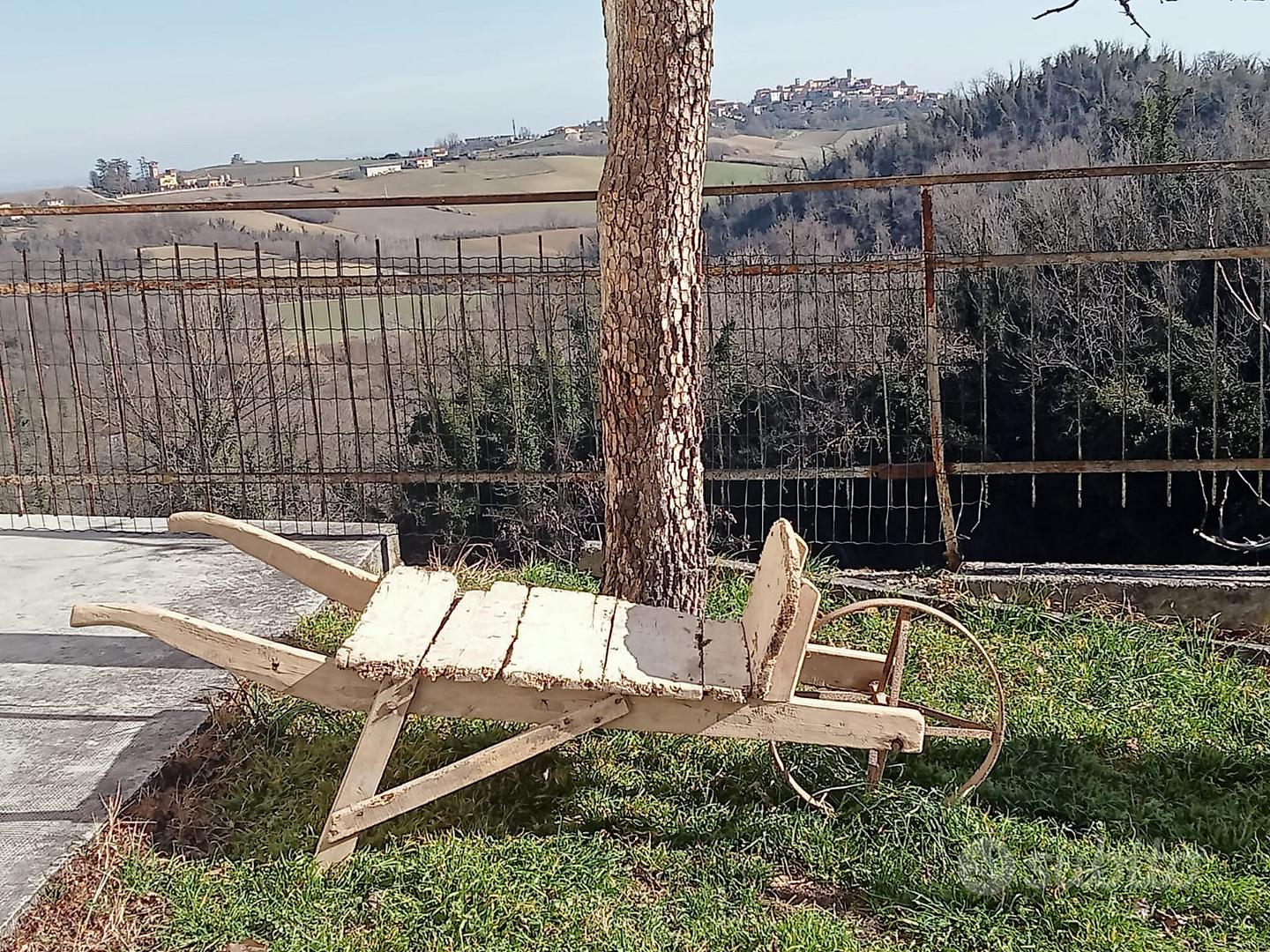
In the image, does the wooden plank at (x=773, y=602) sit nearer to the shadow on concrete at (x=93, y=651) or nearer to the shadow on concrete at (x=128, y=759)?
the shadow on concrete at (x=128, y=759)

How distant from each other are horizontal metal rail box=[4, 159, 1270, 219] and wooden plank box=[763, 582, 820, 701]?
6.46ft

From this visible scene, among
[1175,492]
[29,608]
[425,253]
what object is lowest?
[1175,492]

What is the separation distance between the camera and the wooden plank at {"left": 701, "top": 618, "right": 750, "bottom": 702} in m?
2.98

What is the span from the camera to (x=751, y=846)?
3.24 metres

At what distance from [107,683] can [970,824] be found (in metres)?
3.13

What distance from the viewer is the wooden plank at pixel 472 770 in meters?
3.02

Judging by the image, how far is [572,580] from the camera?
17.7 feet

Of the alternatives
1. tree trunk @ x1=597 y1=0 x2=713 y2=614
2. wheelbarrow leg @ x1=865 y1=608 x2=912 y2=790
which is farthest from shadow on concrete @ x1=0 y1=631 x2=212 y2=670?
wheelbarrow leg @ x1=865 y1=608 x2=912 y2=790

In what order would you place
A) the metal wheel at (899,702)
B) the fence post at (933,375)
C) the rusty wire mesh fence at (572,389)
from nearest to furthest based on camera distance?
the metal wheel at (899,702)
the fence post at (933,375)
the rusty wire mesh fence at (572,389)

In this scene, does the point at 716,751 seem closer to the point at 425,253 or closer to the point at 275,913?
the point at 275,913

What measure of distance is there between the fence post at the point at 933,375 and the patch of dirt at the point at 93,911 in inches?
144

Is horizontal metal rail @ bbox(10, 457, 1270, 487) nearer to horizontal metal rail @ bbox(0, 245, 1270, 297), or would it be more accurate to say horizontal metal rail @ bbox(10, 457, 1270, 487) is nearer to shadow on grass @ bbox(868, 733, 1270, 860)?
horizontal metal rail @ bbox(0, 245, 1270, 297)

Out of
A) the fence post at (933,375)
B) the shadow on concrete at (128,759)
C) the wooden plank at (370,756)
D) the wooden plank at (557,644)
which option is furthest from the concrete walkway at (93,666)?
the fence post at (933,375)

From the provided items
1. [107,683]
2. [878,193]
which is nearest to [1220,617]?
[107,683]
